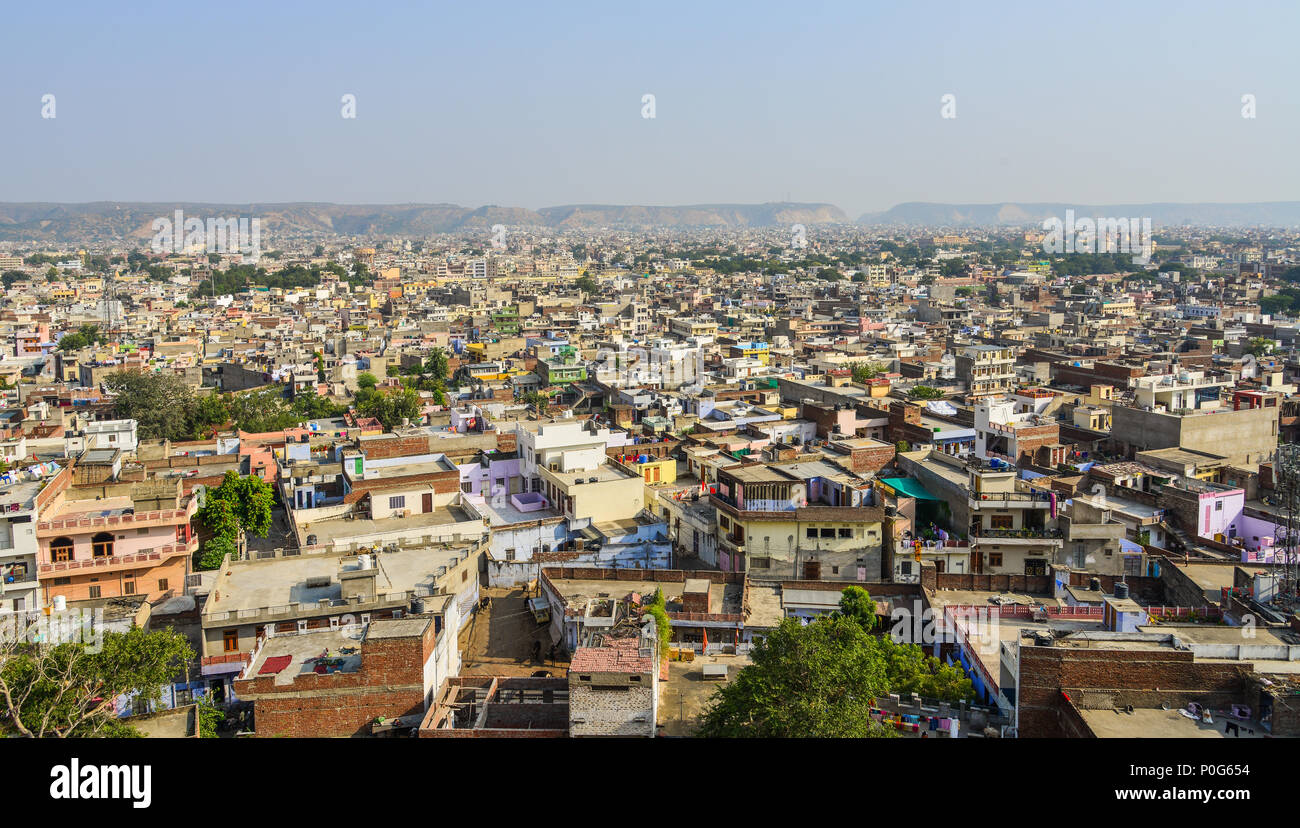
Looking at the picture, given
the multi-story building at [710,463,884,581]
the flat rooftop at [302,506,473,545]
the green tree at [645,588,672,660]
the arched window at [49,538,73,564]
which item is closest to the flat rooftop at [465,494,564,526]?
the flat rooftop at [302,506,473,545]

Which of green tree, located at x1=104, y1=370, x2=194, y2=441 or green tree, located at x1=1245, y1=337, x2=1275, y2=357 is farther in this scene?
green tree, located at x1=1245, y1=337, x2=1275, y2=357

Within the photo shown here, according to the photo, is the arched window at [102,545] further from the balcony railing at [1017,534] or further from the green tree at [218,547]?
the balcony railing at [1017,534]

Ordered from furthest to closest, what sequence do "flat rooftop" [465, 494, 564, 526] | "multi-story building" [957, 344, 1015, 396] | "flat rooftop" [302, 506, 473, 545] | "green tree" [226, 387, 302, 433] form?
"multi-story building" [957, 344, 1015, 396], "green tree" [226, 387, 302, 433], "flat rooftop" [465, 494, 564, 526], "flat rooftop" [302, 506, 473, 545]

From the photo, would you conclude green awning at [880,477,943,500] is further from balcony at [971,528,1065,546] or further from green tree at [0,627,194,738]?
green tree at [0,627,194,738]

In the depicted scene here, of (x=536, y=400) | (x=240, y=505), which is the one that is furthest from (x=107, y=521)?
(x=536, y=400)

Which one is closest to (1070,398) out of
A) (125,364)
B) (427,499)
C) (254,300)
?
(427,499)
